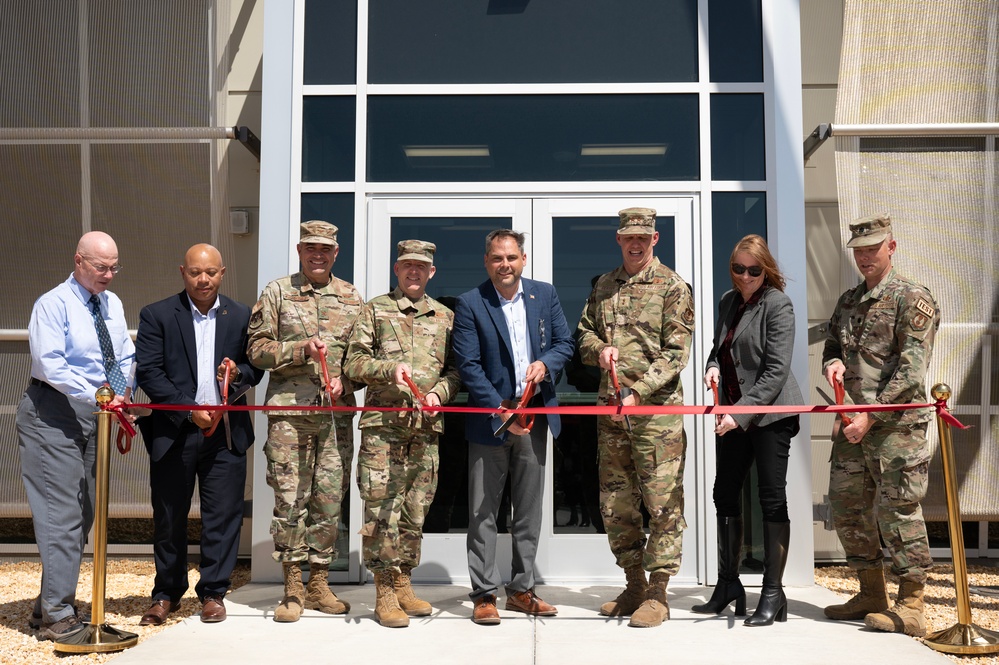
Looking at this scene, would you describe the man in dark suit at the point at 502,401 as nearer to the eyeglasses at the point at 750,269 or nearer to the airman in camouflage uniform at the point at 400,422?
the airman in camouflage uniform at the point at 400,422

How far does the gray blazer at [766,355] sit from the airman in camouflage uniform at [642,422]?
0.99ft

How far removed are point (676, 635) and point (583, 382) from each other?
1.84 m

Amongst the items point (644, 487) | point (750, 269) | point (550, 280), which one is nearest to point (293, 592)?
point (644, 487)

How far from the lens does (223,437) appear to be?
4.77m

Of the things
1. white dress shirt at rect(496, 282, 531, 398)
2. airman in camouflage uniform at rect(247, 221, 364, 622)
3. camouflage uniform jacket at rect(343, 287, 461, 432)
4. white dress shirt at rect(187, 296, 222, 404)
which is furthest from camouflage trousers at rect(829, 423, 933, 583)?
white dress shirt at rect(187, 296, 222, 404)

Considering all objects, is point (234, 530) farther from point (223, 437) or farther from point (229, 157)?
point (229, 157)

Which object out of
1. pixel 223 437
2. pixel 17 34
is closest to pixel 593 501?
pixel 223 437

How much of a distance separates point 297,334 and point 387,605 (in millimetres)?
1526

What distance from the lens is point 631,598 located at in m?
4.73

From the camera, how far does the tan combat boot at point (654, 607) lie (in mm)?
4453

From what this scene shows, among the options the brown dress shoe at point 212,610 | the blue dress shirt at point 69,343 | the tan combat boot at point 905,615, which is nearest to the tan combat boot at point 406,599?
the brown dress shoe at point 212,610

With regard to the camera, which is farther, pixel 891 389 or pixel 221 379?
pixel 221 379

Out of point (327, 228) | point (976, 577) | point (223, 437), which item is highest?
point (327, 228)

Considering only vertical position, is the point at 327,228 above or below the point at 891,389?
above
